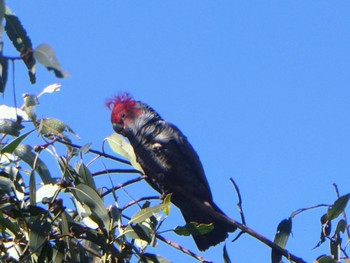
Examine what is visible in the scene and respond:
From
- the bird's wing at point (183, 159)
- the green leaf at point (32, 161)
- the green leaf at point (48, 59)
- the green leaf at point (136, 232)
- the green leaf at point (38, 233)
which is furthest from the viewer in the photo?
the bird's wing at point (183, 159)

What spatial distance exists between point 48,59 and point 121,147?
1.43 meters

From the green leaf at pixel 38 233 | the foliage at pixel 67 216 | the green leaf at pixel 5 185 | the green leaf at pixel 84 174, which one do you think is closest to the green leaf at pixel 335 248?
the foliage at pixel 67 216

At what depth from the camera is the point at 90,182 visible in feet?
7.14

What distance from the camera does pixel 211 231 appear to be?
3086 millimetres

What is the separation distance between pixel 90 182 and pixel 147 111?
1511 millimetres

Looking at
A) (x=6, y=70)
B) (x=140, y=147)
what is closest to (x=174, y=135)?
(x=140, y=147)

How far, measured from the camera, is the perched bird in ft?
10.4

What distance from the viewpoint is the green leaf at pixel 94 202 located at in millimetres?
2016

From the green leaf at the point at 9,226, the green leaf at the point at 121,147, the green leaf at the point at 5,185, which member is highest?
the green leaf at the point at 121,147

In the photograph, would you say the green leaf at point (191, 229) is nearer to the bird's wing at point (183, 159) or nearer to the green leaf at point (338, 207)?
the green leaf at point (338, 207)

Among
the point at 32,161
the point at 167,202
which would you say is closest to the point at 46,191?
the point at 32,161

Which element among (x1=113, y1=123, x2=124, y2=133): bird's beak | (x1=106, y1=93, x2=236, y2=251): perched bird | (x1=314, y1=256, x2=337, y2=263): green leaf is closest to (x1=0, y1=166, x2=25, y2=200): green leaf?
(x1=314, y1=256, x2=337, y2=263): green leaf

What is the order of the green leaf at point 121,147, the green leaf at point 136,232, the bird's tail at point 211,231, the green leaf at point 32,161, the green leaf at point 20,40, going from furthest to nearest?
the bird's tail at point 211,231 → the green leaf at point 121,147 → the green leaf at point 32,161 → the green leaf at point 136,232 → the green leaf at point 20,40

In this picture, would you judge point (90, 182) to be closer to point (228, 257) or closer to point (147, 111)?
point (228, 257)
